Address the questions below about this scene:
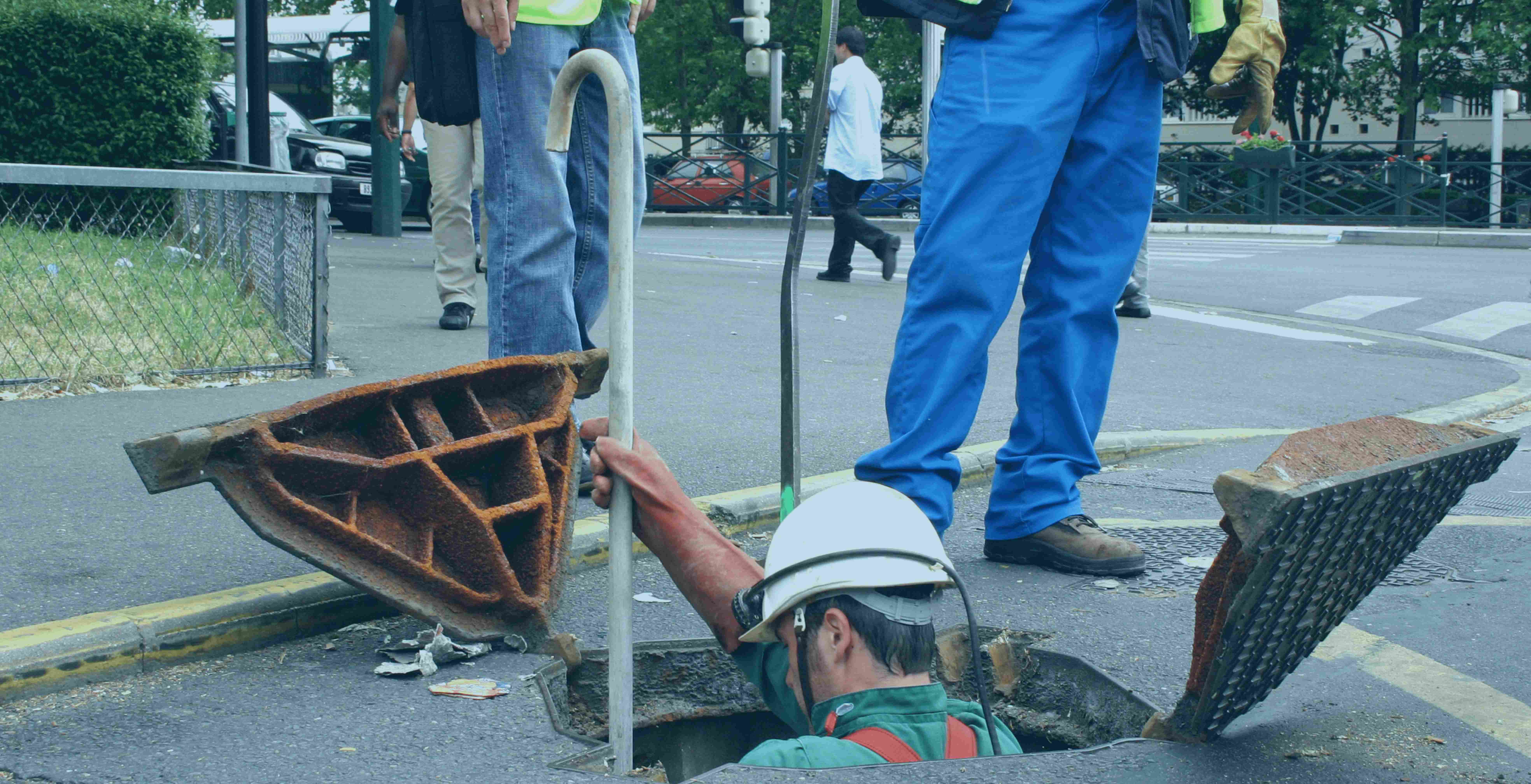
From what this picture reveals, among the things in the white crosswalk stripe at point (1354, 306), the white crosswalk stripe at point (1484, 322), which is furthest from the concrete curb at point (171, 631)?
the white crosswalk stripe at point (1354, 306)

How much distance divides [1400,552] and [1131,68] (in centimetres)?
143

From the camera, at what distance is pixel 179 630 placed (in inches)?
105

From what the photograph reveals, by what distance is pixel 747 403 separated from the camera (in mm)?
5512

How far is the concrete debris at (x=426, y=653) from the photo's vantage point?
2609 millimetres

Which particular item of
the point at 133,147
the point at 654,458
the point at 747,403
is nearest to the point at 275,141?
the point at 133,147

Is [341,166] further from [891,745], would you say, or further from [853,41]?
[891,745]

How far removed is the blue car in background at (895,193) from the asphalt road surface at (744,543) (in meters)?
15.4

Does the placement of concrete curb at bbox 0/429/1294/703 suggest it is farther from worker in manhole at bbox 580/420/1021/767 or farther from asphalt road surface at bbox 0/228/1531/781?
worker in manhole at bbox 580/420/1021/767

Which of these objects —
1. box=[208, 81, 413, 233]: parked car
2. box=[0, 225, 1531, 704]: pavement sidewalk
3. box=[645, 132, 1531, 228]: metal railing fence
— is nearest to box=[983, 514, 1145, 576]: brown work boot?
box=[0, 225, 1531, 704]: pavement sidewalk

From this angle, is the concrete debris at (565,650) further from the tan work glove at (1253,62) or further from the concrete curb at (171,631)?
the tan work glove at (1253,62)

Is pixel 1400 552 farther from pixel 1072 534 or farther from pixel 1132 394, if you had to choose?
pixel 1132 394

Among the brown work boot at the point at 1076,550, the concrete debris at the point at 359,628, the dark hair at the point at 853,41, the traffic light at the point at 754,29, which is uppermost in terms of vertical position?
the traffic light at the point at 754,29

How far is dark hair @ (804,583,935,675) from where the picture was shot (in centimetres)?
216

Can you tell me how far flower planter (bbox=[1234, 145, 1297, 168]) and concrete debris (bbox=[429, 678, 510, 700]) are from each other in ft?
70.2
